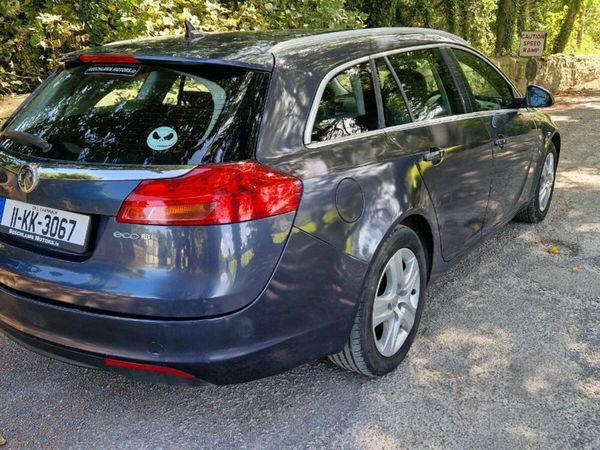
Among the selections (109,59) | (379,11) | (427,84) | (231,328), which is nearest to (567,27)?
(379,11)

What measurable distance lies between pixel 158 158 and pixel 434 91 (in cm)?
193

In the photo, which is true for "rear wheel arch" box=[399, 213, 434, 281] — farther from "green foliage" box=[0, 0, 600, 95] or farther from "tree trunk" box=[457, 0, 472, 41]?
"tree trunk" box=[457, 0, 472, 41]

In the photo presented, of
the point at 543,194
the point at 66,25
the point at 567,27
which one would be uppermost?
the point at 66,25

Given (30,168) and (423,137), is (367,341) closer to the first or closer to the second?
(423,137)

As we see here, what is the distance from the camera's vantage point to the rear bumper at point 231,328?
2.21m

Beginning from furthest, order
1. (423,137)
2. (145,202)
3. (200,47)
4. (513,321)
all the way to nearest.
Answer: (513,321), (423,137), (200,47), (145,202)

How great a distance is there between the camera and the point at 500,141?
3.98 m

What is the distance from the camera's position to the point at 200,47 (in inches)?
104

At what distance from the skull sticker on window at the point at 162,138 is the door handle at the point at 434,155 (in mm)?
1374

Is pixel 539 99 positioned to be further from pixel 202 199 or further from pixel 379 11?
pixel 379 11

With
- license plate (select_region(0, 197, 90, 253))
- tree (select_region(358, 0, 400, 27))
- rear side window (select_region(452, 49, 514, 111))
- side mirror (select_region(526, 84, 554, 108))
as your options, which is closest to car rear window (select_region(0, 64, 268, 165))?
license plate (select_region(0, 197, 90, 253))

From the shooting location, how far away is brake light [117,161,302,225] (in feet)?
7.01

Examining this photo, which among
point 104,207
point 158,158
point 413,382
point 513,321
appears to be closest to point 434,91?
point 513,321

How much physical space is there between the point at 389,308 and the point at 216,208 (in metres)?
1.20
